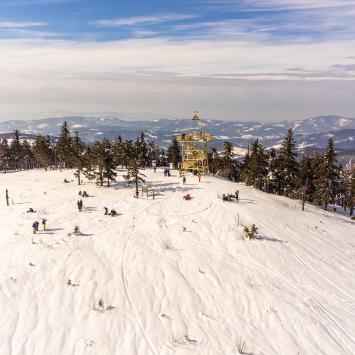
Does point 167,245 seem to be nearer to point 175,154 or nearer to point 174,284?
point 174,284

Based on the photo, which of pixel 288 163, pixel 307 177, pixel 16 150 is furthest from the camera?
pixel 16 150

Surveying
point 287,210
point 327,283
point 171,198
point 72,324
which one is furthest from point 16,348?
point 287,210

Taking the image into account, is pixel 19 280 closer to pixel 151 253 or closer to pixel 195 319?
pixel 151 253

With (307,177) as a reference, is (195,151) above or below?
above

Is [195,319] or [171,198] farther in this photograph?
[171,198]

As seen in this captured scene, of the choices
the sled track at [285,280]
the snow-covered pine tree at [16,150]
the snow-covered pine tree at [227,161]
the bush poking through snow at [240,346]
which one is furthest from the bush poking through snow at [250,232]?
the snow-covered pine tree at [16,150]

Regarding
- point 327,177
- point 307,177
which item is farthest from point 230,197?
point 307,177

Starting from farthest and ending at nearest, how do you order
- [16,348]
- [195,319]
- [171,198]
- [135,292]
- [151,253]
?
[171,198]
[151,253]
[135,292]
[195,319]
[16,348]

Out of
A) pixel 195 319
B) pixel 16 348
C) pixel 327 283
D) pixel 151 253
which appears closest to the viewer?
pixel 16 348
